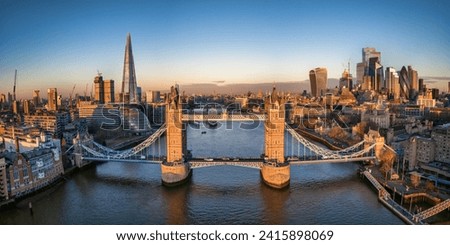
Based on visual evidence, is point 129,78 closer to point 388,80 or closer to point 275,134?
point 388,80

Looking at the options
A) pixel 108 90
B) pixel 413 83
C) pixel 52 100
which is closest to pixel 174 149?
pixel 413 83

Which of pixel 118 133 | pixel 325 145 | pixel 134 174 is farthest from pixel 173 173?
pixel 118 133

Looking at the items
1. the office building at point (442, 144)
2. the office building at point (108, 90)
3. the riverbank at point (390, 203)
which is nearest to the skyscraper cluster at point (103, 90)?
the office building at point (108, 90)

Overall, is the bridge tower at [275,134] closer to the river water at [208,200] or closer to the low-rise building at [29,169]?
the river water at [208,200]

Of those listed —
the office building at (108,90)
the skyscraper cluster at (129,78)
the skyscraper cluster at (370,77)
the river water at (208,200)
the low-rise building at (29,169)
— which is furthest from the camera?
the skyscraper cluster at (129,78)

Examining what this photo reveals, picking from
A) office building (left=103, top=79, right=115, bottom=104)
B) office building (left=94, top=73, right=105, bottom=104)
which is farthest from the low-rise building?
office building (left=103, top=79, right=115, bottom=104)
